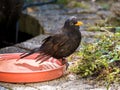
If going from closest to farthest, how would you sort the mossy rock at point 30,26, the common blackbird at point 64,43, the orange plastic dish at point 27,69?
the orange plastic dish at point 27,69, the common blackbird at point 64,43, the mossy rock at point 30,26

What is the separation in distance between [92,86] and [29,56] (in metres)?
0.70

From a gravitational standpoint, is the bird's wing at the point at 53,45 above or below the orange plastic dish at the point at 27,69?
above

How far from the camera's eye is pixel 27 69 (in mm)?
3090

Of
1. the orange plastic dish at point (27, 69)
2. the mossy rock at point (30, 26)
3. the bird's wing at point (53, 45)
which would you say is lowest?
the mossy rock at point (30, 26)

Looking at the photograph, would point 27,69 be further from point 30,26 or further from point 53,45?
point 30,26

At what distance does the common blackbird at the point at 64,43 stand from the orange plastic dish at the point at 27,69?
0.34 feet

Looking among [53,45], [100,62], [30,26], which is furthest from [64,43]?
[30,26]

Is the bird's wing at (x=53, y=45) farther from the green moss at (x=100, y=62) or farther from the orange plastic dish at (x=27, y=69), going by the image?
the green moss at (x=100, y=62)

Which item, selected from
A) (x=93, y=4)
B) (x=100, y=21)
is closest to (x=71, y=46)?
(x=100, y=21)

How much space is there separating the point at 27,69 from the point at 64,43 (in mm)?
348

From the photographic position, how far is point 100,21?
4.98 meters

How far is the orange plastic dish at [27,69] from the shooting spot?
2.91 metres

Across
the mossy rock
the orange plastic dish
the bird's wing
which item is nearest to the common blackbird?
the bird's wing

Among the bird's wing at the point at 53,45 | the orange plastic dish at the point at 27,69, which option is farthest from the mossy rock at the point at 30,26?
the bird's wing at the point at 53,45
